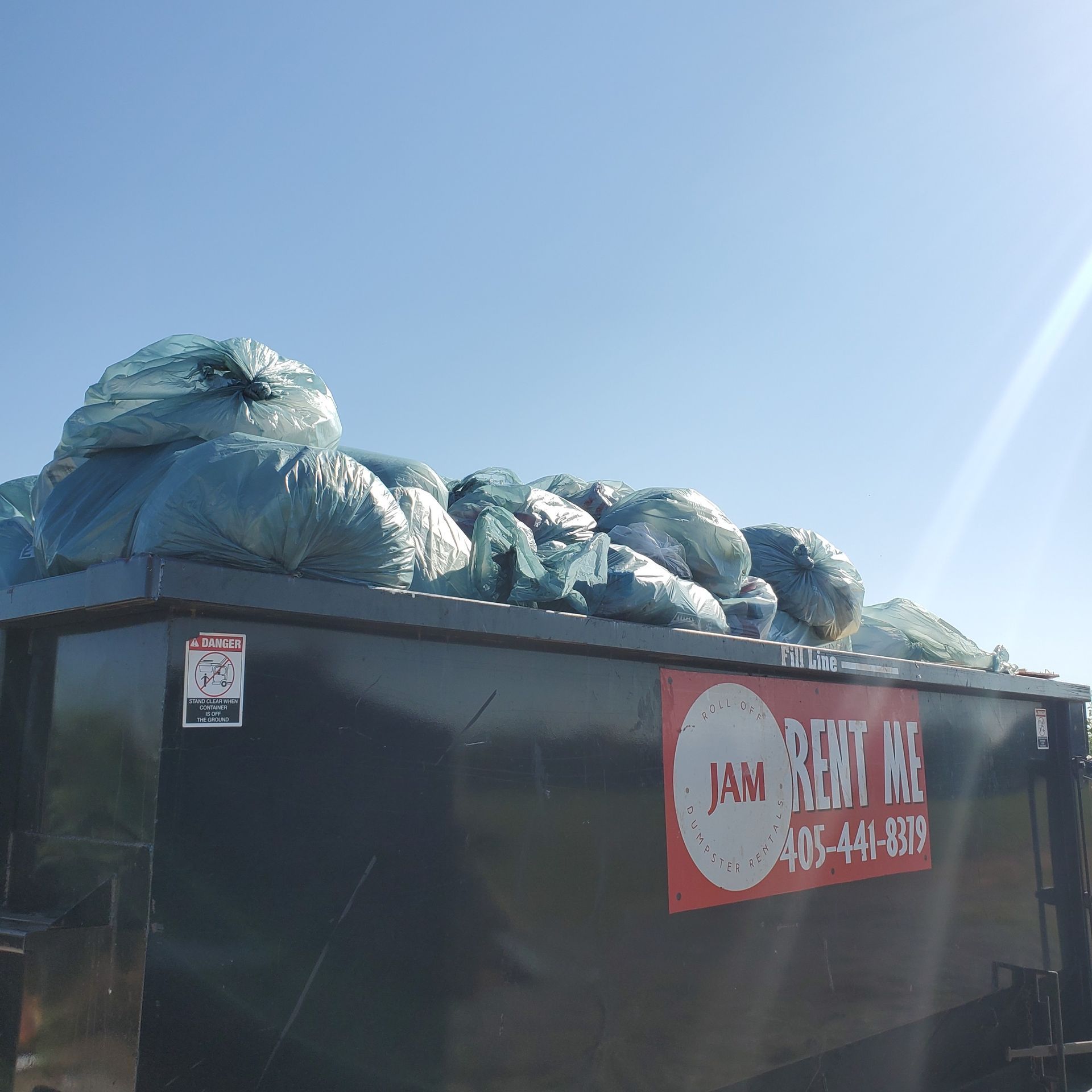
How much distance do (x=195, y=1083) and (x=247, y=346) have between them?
1574 millimetres

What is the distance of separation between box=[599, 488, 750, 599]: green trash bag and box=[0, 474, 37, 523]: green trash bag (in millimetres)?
1831

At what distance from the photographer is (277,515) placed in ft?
6.19

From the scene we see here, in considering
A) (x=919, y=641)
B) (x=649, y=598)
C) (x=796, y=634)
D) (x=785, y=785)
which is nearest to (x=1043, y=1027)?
(x=919, y=641)

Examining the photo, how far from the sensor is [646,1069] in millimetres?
2363

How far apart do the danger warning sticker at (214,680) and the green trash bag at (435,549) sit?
0.57 m

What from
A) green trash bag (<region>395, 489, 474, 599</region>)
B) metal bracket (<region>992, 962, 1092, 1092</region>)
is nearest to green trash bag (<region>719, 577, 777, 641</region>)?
green trash bag (<region>395, 489, 474, 599</region>)

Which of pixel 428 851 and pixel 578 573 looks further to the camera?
pixel 578 573

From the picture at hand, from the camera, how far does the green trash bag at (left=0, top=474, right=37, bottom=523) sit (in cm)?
284

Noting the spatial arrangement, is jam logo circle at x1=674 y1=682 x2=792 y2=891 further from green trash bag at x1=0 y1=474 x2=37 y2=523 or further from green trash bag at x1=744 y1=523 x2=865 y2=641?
green trash bag at x1=0 y1=474 x2=37 y2=523

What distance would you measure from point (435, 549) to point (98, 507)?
0.76 m

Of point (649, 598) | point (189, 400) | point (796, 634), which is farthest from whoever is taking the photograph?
point (796, 634)

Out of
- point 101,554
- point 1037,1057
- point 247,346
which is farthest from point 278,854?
point 1037,1057

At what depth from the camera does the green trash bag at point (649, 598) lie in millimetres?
2635

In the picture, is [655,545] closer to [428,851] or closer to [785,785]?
[785,785]
